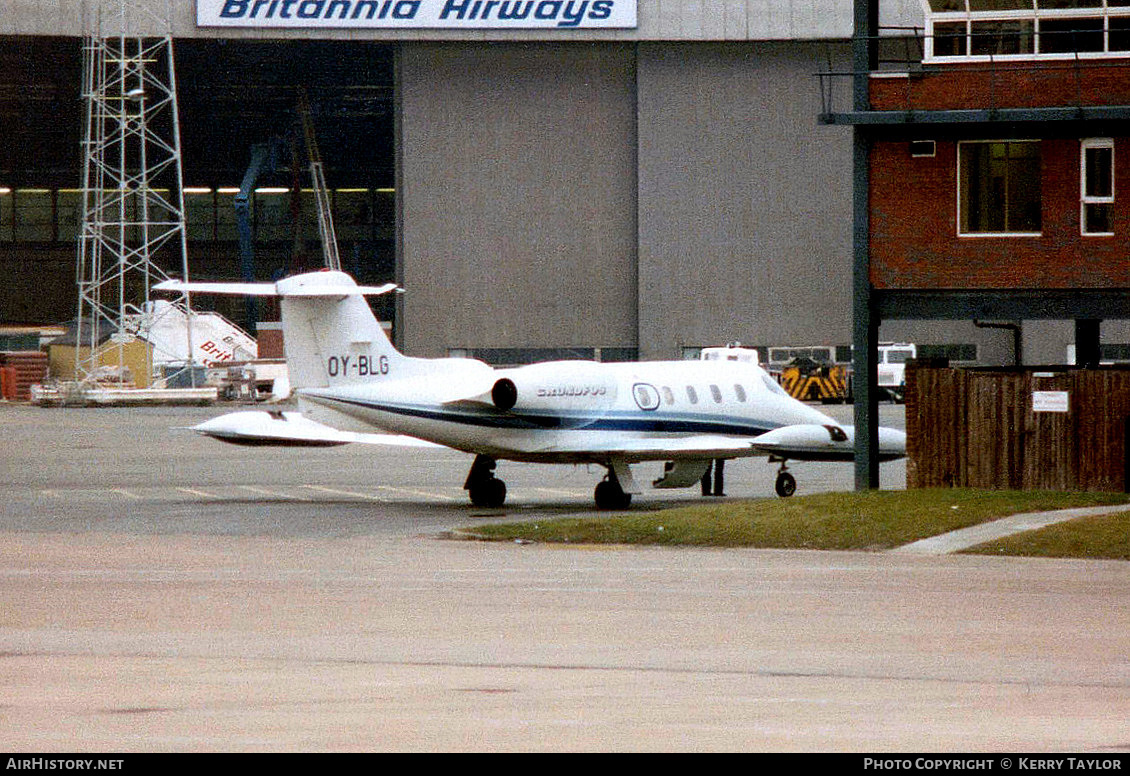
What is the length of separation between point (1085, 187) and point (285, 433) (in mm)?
15523

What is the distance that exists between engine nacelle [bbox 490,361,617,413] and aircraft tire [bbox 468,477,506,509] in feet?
5.37

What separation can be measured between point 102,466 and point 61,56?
47140mm

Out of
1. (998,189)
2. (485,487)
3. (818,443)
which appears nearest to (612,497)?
(485,487)

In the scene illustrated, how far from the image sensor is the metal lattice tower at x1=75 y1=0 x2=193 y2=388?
78.2 metres

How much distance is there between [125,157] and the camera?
99938mm

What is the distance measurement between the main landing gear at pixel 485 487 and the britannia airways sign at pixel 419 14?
49.5 meters

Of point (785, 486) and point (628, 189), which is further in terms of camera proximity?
point (628, 189)

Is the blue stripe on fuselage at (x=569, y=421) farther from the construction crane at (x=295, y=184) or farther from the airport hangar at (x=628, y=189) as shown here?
the construction crane at (x=295, y=184)

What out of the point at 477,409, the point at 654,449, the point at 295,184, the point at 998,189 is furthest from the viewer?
the point at 295,184

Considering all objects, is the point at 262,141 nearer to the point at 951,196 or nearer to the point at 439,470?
the point at 439,470

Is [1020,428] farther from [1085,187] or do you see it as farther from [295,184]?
[295,184]

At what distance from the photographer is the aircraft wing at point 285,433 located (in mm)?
34125

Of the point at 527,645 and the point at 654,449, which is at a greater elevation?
the point at 654,449

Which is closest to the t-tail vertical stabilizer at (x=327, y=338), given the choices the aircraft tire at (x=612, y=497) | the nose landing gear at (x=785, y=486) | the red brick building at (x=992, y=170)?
the aircraft tire at (x=612, y=497)
